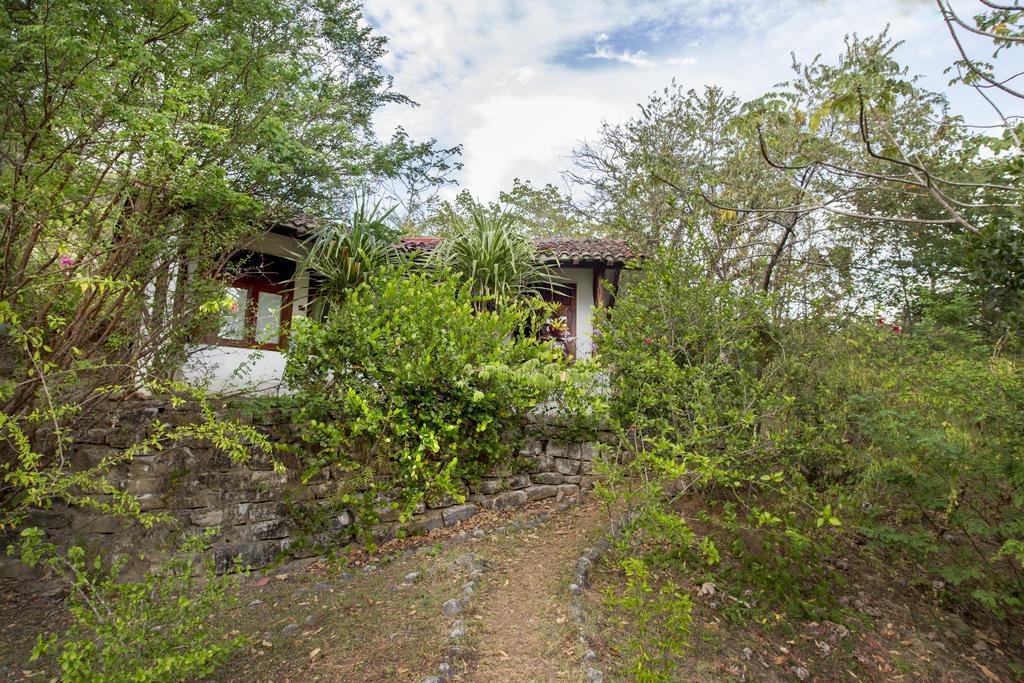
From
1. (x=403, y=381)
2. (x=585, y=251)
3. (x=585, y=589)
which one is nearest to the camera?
(x=585, y=589)

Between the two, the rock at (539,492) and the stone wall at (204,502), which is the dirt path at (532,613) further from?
the stone wall at (204,502)

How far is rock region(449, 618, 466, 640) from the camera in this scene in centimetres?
350

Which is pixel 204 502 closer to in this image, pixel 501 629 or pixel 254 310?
pixel 501 629

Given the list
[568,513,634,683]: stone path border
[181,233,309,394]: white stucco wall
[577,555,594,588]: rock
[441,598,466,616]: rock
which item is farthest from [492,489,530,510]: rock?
[181,233,309,394]: white stucco wall

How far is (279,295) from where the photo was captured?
25.9 feet

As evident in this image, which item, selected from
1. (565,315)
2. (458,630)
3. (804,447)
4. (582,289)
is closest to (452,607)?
(458,630)

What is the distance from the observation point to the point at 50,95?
11.4 feet

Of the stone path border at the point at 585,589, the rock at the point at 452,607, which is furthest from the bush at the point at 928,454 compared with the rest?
the rock at the point at 452,607

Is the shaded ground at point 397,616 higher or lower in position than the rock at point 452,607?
lower

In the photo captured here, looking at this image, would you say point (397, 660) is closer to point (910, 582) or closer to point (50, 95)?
point (50, 95)

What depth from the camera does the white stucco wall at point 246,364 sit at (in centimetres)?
609

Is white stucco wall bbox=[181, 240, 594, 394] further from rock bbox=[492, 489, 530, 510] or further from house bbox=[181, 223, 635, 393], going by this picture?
rock bbox=[492, 489, 530, 510]

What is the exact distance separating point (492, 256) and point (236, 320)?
3310mm

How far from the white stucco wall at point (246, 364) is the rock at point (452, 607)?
2866 millimetres
